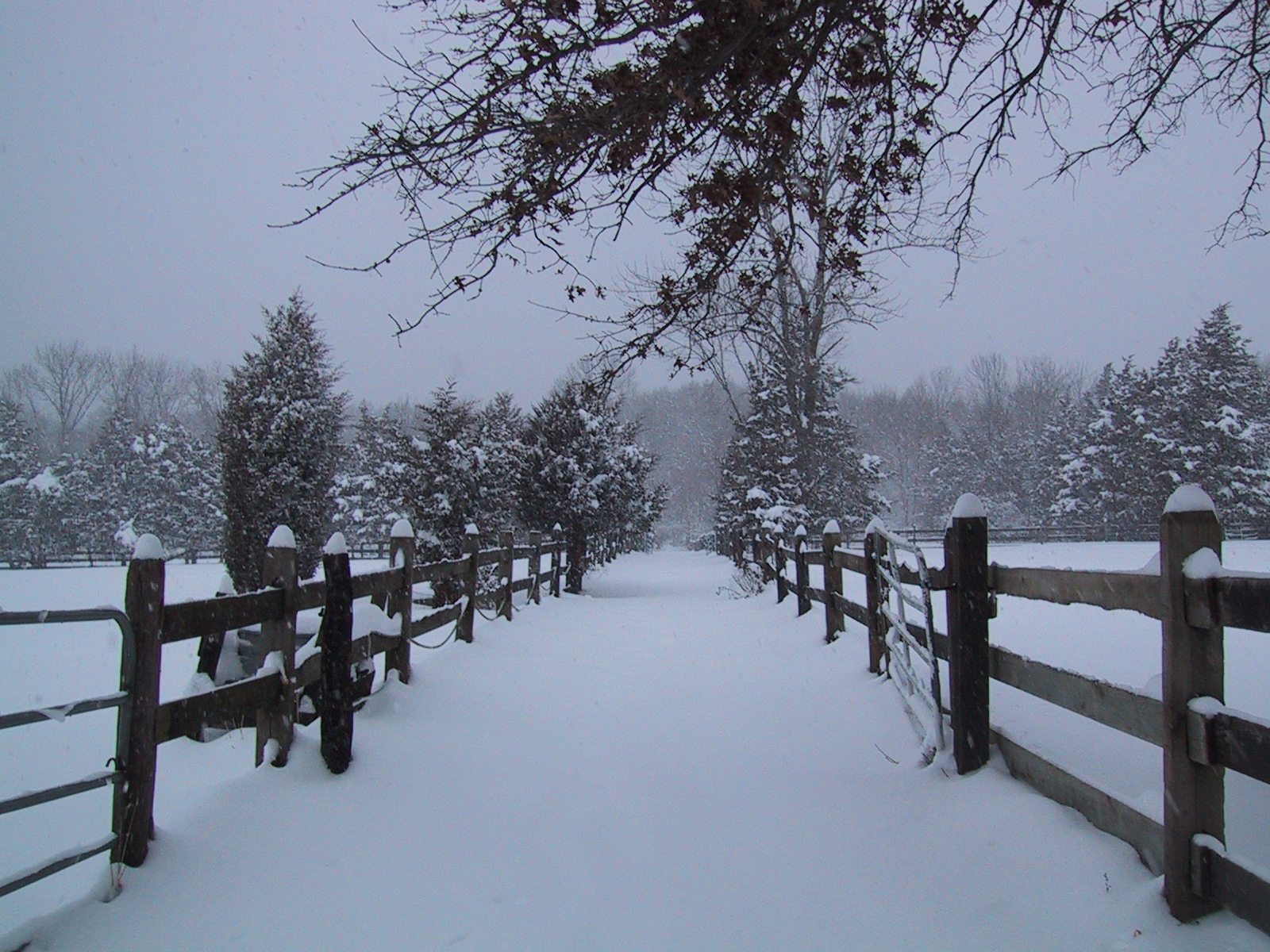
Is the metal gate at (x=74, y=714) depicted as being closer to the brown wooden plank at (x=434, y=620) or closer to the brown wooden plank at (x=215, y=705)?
the brown wooden plank at (x=215, y=705)

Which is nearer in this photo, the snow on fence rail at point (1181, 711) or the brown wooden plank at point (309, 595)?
the snow on fence rail at point (1181, 711)

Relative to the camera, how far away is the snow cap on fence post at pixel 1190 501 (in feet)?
7.29

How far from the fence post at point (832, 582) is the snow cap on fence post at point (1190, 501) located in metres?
5.11

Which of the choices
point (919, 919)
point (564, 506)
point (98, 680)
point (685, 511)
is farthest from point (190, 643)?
point (685, 511)

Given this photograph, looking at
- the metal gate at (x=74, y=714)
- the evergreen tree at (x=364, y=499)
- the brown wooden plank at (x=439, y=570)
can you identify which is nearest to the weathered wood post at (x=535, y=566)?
the brown wooden plank at (x=439, y=570)

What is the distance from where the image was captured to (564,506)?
19.9 metres

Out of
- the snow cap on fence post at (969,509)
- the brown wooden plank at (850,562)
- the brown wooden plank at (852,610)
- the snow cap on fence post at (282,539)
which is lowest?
the brown wooden plank at (852,610)

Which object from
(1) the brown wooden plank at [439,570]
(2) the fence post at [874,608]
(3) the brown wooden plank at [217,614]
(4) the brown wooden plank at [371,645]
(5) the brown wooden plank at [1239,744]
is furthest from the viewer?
(1) the brown wooden plank at [439,570]

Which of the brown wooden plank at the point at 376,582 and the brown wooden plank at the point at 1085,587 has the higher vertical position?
the brown wooden plank at the point at 1085,587

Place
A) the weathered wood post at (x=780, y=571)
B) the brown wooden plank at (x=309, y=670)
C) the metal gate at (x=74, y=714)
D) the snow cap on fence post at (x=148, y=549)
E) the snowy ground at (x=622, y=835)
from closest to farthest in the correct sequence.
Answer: the metal gate at (x=74, y=714)
the snowy ground at (x=622, y=835)
the snow cap on fence post at (x=148, y=549)
the brown wooden plank at (x=309, y=670)
the weathered wood post at (x=780, y=571)

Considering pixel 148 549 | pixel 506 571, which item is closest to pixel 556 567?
pixel 506 571

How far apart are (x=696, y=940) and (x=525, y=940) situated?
634mm

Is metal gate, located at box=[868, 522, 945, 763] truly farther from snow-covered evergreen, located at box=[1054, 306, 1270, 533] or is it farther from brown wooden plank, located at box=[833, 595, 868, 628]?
snow-covered evergreen, located at box=[1054, 306, 1270, 533]

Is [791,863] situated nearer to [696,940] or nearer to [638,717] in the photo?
[696,940]
